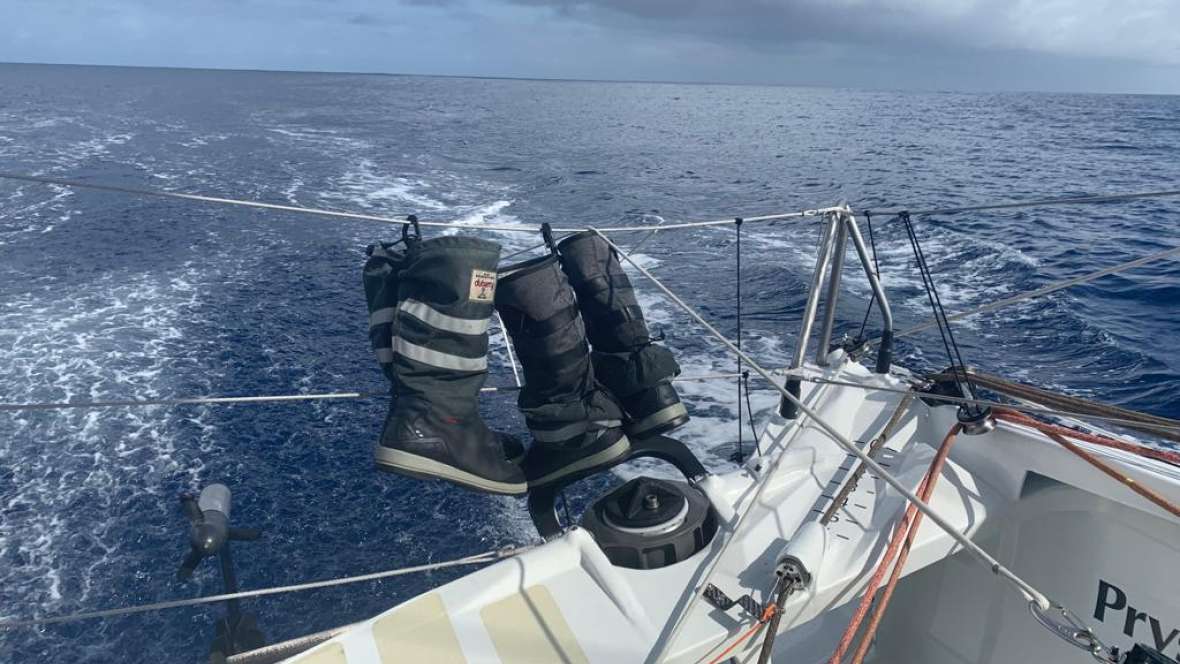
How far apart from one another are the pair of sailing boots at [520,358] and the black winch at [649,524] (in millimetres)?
398

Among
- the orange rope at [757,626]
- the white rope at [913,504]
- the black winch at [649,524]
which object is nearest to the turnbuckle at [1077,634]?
the white rope at [913,504]

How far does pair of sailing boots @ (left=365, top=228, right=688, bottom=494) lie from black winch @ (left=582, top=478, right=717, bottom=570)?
1.31 ft

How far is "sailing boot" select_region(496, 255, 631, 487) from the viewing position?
348 cm

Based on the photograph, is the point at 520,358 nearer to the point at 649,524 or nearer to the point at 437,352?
the point at 437,352

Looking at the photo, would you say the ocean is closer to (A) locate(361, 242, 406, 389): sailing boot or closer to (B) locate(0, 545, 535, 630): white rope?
(B) locate(0, 545, 535, 630): white rope

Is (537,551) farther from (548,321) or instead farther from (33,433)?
(33,433)

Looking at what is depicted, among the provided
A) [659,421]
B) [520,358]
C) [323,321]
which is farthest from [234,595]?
[323,321]

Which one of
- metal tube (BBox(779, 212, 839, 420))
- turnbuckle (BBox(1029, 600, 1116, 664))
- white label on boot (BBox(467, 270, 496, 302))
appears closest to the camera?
turnbuckle (BBox(1029, 600, 1116, 664))

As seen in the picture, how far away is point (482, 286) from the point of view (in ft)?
10.8

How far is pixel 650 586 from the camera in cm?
310

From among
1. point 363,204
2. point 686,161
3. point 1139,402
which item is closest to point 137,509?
point 1139,402

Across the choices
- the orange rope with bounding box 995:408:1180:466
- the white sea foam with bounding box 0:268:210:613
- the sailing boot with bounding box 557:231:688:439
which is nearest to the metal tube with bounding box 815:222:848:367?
the orange rope with bounding box 995:408:1180:466

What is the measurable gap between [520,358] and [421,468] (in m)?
0.77

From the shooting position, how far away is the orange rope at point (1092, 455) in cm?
291
